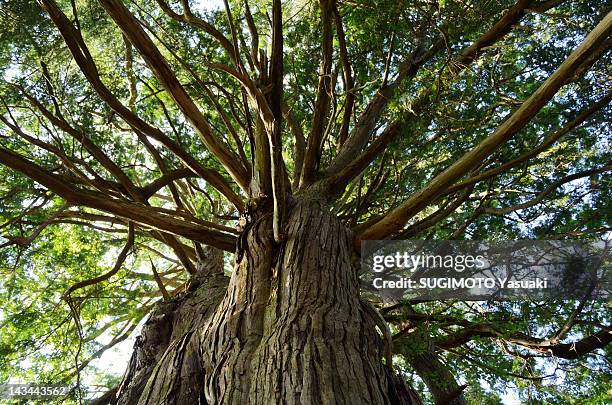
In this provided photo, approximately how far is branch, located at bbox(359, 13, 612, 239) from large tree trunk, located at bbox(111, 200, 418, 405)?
0.35m

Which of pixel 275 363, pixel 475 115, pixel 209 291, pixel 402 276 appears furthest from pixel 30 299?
pixel 475 115

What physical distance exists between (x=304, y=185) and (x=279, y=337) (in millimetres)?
2258

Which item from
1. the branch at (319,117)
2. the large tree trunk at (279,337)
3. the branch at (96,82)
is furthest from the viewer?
the branch at (319,117)

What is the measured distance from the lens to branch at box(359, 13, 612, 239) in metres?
2.00

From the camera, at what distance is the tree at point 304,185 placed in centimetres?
220

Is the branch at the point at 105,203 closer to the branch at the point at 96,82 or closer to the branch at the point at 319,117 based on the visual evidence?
the branch at the point at 96,82

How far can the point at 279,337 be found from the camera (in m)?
1.95

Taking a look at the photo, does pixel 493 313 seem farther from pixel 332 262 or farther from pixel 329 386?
pixel 329 386

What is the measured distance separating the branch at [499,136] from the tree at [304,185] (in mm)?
11

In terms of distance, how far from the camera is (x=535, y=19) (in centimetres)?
491

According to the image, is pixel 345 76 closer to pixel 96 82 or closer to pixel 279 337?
pixel 96 82

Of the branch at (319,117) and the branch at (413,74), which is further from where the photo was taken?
the branch at (413,74)

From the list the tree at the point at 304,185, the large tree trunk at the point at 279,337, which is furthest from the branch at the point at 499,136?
the large tree trunk at the point at 279,337

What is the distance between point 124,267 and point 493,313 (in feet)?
14.8
